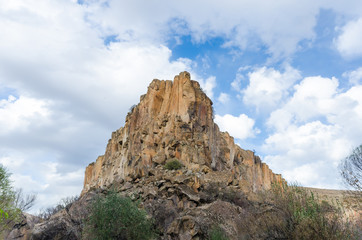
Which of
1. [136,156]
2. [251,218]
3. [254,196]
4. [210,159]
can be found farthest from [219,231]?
[136,156]

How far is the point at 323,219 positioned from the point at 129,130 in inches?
1415

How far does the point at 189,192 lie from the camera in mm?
26984

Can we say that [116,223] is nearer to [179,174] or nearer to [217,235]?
[217,235]

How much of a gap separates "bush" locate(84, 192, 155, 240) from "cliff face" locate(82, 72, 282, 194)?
11.3 meters

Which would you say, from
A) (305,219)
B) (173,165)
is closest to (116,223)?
(305,219)

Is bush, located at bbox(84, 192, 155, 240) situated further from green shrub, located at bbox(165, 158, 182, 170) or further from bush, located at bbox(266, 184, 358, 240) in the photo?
green shrub, located at bbox(165, 158, 182, 170)

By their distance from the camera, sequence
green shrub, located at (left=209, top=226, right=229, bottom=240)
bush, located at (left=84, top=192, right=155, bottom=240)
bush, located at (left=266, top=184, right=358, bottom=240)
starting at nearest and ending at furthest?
1. bush, located at (left=266, top=184, right=358, bottom=240)
2. green shrub, located at (left=209, top=226, right=229, bottom=240)
3. bush, located at (left=84, top=192, right=155, bottom=240)

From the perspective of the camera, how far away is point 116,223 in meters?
18.6

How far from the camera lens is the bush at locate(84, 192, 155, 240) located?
721 inches

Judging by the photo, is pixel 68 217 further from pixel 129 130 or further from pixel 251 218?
pixel 129 130

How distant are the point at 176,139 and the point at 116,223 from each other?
60.8ft

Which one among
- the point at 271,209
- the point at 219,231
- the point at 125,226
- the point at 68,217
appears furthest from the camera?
the point at 68,217

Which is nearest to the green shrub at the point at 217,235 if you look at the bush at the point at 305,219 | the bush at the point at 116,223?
the bush at the point at 305,219

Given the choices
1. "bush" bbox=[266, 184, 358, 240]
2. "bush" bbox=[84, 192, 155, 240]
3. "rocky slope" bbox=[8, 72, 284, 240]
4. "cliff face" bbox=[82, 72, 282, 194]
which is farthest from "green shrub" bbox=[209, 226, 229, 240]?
"cliff face" bbox=[82, 72, 282, 194]
